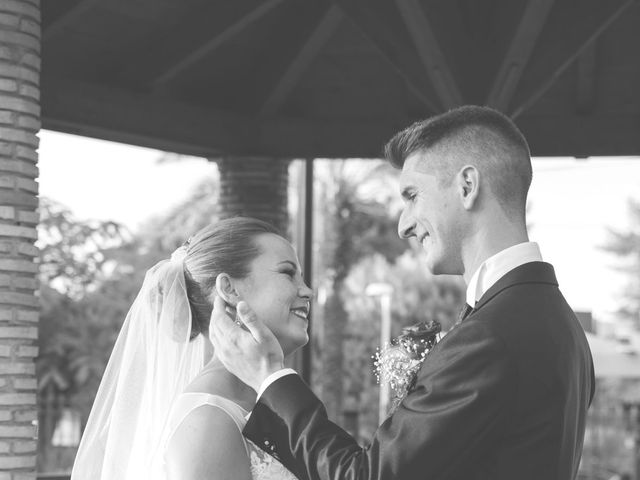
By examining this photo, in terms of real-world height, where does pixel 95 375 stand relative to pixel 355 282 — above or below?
below

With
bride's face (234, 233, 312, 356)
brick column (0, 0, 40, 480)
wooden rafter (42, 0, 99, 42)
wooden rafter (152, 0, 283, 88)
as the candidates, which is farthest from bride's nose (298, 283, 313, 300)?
wooden rafter (152, 0, 283, 88)

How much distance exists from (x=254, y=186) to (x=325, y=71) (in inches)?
49.3

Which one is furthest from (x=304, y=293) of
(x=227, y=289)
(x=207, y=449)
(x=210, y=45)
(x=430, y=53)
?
(x=210, y=45)

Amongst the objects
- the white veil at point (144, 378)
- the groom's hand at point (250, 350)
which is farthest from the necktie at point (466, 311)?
the white veil at point (144, 378)

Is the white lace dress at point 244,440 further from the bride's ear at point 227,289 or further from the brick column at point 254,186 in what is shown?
the brick column at point 254,186

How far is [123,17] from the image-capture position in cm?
862

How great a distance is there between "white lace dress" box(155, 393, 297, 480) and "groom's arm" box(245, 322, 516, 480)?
25.2 inches

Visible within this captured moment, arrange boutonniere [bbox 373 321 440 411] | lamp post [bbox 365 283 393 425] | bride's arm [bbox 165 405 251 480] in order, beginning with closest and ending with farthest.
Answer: boutonniere [bbox 373 321 440 411] → bride's arm [bbox 165 405 251 480] → lamp post [bbox 365 283 393 425]

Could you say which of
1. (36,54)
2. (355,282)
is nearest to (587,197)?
(355,282)

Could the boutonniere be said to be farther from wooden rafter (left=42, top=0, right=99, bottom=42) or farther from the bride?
wooden rafter (left=42, top=0, right=99, bottom=42)

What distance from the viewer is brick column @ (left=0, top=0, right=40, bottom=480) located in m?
5.57

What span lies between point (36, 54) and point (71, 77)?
2.71 m

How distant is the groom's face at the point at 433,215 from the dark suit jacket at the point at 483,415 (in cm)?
19

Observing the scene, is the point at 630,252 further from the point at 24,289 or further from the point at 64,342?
the point at 24,289
